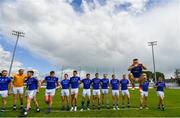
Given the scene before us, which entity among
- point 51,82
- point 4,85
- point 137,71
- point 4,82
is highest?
point 137,71

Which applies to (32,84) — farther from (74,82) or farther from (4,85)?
(74,82)

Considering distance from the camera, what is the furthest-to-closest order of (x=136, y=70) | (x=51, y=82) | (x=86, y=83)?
(x=86, y=83) → (x=136, y=70) → (x=51, y=82)

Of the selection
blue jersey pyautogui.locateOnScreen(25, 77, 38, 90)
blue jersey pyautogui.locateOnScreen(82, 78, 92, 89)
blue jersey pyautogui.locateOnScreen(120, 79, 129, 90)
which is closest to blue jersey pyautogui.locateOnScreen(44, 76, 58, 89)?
blue jersey pyautogui.locateOnScreen(25, 77, 38, 90)

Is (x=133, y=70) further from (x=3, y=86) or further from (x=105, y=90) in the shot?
(x=3, y=86)

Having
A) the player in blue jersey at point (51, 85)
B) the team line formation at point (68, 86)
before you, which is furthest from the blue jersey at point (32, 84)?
the player in blue jersey at point (51, 85)

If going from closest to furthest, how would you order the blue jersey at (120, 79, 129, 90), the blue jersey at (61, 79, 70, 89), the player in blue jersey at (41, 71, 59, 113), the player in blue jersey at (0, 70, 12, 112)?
the player in blue jersey at (41, 71, 59, 113) < the player in blue jersey at (0, 70, 12, 112) < the blue jersey at (61, 79, 70, 89) < the blue jersey at (120, 79, 129, 90)

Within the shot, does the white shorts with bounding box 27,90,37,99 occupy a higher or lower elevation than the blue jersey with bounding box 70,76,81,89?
lower

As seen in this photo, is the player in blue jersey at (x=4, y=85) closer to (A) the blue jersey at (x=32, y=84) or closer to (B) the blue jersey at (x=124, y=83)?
(A) the blue jersey at (x=32, y=84)

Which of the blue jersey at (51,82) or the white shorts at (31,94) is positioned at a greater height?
the blue jersey at (51,82)

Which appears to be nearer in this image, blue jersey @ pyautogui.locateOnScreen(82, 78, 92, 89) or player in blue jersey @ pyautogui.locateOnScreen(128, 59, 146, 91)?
player in blue jersey @ pyautogui.locateOnScreen(128, 59, 146, 91)

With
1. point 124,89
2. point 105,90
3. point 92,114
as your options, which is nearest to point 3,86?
point 92,114

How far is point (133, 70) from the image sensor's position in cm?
2139

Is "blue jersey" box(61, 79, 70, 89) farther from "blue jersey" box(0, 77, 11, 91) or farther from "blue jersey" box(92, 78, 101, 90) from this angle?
"blue jersey" box(0, 77, 11, 91)

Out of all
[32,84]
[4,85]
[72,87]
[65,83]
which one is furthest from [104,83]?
[4,85]
